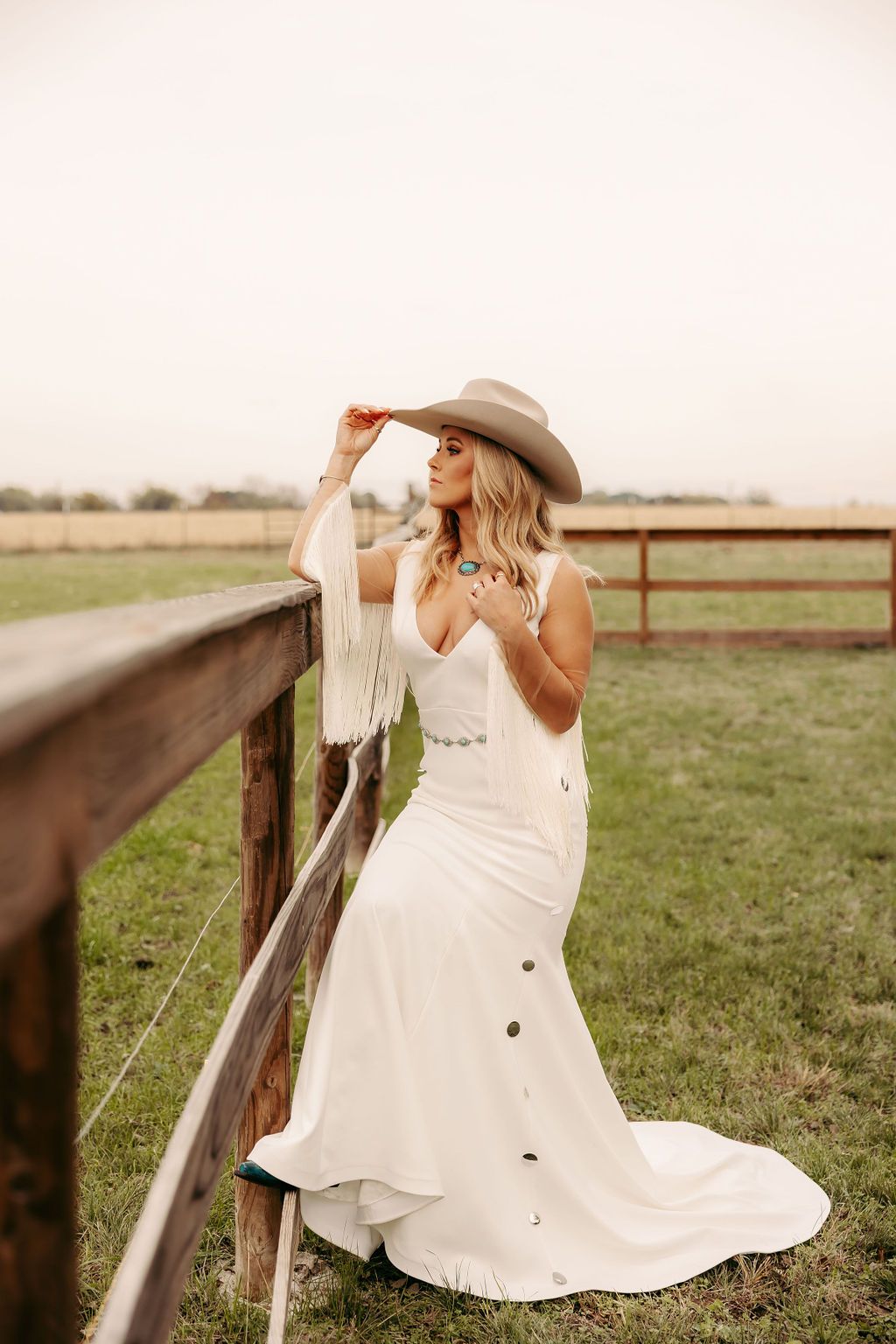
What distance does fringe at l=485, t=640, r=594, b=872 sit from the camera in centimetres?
249

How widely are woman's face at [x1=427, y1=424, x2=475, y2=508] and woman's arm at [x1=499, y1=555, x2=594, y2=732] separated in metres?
0.37

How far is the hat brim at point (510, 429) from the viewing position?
2662 millimetres

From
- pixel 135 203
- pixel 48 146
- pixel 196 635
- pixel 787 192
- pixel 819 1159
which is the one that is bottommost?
pixel 819 1159

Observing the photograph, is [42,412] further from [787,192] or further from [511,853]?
[511,853]

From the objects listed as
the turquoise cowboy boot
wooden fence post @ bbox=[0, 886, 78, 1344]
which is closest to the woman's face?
the turquoise cowboy boot

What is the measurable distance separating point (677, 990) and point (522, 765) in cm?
190

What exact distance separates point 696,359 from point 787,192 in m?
31.2

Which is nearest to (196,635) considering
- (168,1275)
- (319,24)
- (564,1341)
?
(168,1275)

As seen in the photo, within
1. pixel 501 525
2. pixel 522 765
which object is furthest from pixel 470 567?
pixel 522 765

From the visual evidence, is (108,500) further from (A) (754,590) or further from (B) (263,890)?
(B) (263,890)

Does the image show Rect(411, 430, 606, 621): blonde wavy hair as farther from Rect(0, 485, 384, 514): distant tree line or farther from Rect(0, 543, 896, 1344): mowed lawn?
Rect(0, 485, 384, 514): distant tree line

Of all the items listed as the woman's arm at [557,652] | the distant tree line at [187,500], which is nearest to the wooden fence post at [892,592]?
the woman's arm at [557,652]

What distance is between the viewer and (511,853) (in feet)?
8.13

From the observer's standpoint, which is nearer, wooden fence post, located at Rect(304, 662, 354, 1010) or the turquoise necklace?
the turquoise necklace
